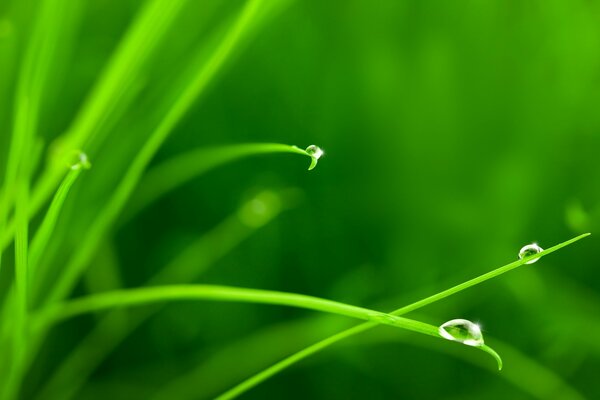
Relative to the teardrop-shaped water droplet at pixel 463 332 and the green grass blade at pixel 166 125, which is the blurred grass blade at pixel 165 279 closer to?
the green grass blade at pixel 166 125

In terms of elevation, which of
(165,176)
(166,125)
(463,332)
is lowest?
(463,332)

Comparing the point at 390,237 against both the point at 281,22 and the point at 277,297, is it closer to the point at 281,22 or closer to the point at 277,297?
the point at 281,22

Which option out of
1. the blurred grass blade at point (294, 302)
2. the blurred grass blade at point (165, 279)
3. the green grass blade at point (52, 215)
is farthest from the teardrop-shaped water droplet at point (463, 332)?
the blurred grass blade at point (165, 279)

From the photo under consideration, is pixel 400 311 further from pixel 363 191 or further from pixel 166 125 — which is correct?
pixel 363 191

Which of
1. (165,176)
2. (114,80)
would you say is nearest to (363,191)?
(165,176)

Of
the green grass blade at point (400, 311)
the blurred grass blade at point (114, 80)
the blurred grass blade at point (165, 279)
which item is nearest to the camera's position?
the green grass blade at point (400, 311)

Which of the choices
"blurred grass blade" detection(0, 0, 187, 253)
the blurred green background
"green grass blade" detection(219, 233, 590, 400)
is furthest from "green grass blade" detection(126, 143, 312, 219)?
"green grass blade" detection(219, 233, 590, 400)

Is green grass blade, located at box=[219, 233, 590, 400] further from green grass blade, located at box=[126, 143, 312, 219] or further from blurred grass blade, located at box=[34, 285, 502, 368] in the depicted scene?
green grass blade, located at box=[126, 143, 312, 219]
